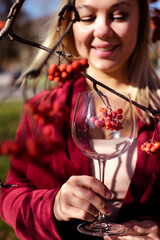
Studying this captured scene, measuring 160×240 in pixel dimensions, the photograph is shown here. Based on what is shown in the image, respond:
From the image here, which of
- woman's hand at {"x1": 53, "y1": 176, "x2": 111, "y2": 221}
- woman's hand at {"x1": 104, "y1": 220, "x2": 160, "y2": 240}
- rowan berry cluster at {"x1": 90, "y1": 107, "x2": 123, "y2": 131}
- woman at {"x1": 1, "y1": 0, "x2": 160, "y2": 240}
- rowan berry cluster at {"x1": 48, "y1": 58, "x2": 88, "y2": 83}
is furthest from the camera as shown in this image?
woman at {"x1": 1, "y1": 0, "x2": 160, "y2": 240}

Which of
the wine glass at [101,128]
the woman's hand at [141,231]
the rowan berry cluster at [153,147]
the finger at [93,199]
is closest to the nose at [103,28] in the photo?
the wine glass at [101,128]

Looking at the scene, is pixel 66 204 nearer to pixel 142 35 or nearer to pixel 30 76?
pixel 30 76

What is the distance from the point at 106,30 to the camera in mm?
1568

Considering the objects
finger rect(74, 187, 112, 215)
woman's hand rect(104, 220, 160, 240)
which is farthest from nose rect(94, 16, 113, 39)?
woman's hand rect(104, 220, 160, 240)

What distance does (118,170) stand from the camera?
172cm

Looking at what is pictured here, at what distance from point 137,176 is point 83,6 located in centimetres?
89

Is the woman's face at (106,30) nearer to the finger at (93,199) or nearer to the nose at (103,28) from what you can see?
the nose at (103,28)

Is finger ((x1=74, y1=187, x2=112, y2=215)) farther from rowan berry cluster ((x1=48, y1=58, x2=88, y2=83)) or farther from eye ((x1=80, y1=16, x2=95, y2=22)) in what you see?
eye ((x1=80, y1=16, x2=95, y2=22))

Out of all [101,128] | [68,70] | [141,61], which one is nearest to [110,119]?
Answer: [101,128]

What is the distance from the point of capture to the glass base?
1.15 metres

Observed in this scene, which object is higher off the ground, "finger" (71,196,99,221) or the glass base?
"finger" (71,196,99,221)

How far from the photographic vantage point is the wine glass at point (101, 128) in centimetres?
110

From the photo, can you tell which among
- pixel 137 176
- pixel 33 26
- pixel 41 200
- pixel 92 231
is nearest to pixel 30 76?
pixel 92 231

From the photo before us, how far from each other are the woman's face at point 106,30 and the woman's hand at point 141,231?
0.82 m
